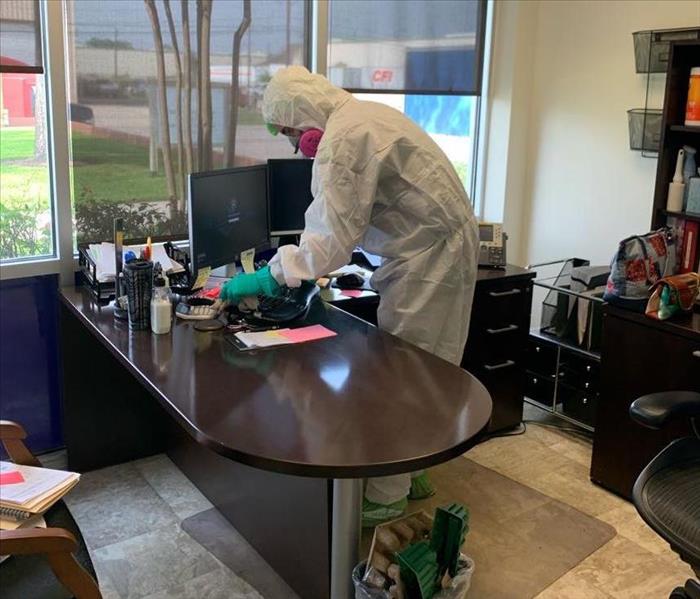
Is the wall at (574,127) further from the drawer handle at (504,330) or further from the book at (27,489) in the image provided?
the book at (27,489)

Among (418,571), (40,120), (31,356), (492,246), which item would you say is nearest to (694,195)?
(492,246)

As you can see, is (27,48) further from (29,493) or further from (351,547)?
(351,547)

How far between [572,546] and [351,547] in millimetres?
1044

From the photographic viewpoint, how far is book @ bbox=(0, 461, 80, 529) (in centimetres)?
167

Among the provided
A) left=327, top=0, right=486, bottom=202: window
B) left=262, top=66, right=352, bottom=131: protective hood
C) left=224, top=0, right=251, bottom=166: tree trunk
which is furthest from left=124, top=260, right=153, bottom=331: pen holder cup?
left=327, top=0, right=486, bottom=202: window

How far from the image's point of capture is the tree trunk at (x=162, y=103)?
2951 mm

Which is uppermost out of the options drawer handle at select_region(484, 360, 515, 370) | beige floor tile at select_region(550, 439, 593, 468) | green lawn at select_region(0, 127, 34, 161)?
green lawn at select_region(0, 127, 34, 161)

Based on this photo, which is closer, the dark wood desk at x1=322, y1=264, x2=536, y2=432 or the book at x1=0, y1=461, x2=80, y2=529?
the book at x1=0, y1=461, x2=80, y2=529

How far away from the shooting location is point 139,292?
2.24 metres

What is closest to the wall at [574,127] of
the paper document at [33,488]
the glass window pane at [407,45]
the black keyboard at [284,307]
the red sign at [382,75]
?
the glass window pane at [407,45]

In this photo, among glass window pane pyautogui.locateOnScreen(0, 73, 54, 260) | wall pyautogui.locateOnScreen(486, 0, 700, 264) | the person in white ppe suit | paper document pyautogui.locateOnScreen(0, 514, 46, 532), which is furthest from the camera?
wall pyautogui.locateOnScreen(486, 0, 700, 264)

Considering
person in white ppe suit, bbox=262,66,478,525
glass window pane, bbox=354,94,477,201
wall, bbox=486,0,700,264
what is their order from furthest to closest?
glass window pane, bbox=354,94,477,201 < wall, bbox=486,0,700,264 < person in white ppe suit, bbox=262,66,478,525

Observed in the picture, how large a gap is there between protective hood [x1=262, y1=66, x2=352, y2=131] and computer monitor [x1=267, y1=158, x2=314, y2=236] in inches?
22.8

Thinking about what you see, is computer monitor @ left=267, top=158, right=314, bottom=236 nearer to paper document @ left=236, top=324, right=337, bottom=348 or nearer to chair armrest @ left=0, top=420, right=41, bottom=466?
paper document @ left=236, top=324, right=337, bottom=348
